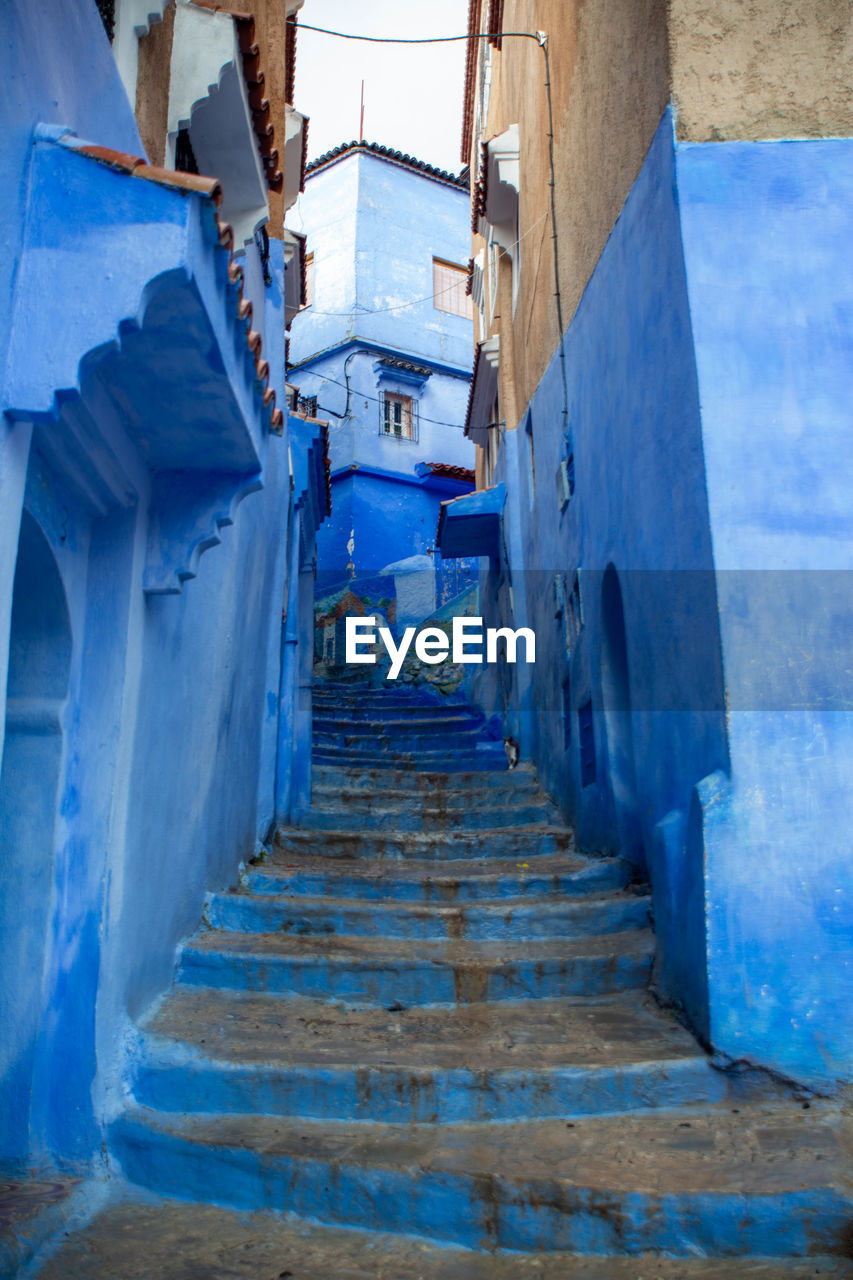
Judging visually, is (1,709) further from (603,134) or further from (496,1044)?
(603,134)

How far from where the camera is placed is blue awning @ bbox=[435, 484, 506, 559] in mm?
13508

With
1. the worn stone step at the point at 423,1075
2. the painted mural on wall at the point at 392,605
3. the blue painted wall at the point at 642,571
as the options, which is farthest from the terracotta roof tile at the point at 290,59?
the painted mural on wall at the point at 392,605

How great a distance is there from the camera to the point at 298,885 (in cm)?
690

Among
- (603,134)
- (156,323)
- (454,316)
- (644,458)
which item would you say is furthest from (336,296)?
(156,323)

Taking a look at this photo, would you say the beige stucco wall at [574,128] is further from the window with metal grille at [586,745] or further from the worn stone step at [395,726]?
the worn stone step at [395,726]

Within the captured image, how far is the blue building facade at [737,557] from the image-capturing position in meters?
4.41

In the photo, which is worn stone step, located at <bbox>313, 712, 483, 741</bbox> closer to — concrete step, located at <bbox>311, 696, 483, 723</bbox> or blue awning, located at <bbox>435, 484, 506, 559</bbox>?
concrete step, located at <bbox>311, 696, 483, 723</bbox>

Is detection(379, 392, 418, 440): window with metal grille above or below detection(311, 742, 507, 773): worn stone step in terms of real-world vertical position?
above

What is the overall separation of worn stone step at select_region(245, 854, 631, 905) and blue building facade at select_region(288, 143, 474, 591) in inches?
640

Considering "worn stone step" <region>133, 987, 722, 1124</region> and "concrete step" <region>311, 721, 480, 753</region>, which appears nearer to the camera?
"worn stone step" <region>133, 987, 722, 1124</region>

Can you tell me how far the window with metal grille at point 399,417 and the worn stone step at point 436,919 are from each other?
19505 mm

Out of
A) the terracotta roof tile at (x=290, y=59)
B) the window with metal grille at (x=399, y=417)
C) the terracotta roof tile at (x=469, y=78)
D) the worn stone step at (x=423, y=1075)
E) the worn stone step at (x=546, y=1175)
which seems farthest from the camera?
the window with metal grille at (x=399, y=417)

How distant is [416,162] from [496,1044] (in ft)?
85.6

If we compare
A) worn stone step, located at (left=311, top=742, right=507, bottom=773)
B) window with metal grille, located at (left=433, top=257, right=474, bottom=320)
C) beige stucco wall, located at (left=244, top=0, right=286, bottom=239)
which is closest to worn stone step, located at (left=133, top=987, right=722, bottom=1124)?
worn stone step, located at (left=311, top=742, right=507, bottom=773)
